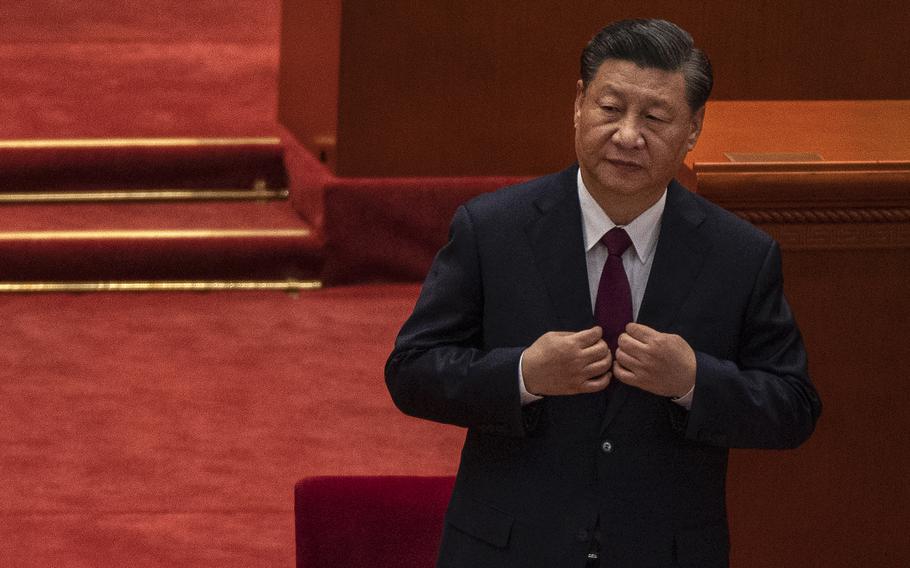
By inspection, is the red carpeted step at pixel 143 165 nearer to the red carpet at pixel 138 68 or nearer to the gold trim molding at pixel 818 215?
the red carpet at pixel 138 68

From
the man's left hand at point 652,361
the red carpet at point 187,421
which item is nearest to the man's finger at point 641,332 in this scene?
the man's left hand at point 652,361

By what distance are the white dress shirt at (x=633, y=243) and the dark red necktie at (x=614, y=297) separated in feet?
0.05

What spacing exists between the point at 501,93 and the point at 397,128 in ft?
1.08

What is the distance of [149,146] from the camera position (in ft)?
16.9

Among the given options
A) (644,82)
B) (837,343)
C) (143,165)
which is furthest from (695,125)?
(143,165)

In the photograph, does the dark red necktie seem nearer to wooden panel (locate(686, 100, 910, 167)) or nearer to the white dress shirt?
the white dress shirt

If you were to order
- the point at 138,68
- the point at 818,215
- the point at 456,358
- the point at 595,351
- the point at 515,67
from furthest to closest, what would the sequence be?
1. the point at 138,68
2. the point at 515,67
3. the point at 818,215
4. the point at 456,358
5. the point at 595,351

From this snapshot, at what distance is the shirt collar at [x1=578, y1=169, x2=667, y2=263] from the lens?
1.74 meters

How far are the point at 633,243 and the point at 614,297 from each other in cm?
7

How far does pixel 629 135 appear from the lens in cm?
164

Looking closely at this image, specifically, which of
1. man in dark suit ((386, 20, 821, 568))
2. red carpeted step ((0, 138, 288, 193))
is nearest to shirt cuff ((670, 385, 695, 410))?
man in dark suit ((386, 20, 821, 568))

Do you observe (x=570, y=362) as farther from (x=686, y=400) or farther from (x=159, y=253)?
(x=159, y=253)

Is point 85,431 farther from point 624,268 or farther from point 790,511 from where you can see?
point 624,268

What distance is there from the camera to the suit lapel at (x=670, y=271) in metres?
1.72
